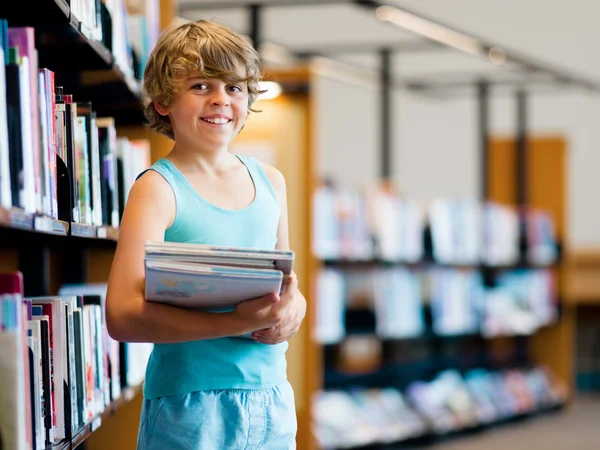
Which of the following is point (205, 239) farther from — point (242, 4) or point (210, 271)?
point (242, 4)

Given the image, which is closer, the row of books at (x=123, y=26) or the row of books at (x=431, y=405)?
the row of books at (x=123, y=26)

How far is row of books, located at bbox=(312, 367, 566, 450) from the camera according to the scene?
4.91 m

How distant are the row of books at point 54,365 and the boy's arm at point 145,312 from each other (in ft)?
0.52

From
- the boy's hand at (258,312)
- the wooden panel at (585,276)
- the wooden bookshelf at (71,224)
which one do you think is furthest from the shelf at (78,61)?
the wooden panel at (585,276)

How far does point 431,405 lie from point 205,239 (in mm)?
4318

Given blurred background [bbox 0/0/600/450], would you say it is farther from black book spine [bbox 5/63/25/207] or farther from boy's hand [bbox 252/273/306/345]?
boy's hand [bbox 252/273/306/345]

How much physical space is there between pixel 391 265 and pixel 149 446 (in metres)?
3.93

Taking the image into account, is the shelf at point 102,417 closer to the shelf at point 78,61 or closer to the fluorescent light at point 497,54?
the shelf at point 78,61

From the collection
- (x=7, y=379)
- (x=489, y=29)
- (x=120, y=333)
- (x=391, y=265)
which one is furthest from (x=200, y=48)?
(x=489, y=29)

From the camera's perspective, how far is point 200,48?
153 cm

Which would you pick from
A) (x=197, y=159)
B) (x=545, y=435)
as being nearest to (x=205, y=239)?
(x=197, y=159)

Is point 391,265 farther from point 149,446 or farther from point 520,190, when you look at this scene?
point 149,446

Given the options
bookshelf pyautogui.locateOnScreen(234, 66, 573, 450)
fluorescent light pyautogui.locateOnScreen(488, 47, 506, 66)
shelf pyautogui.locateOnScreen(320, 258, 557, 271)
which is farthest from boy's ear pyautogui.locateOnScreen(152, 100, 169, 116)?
fluorescent light pyautogui.locateOnScreen(488, 47, 506, 66)

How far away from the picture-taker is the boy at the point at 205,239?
148 centimetres
